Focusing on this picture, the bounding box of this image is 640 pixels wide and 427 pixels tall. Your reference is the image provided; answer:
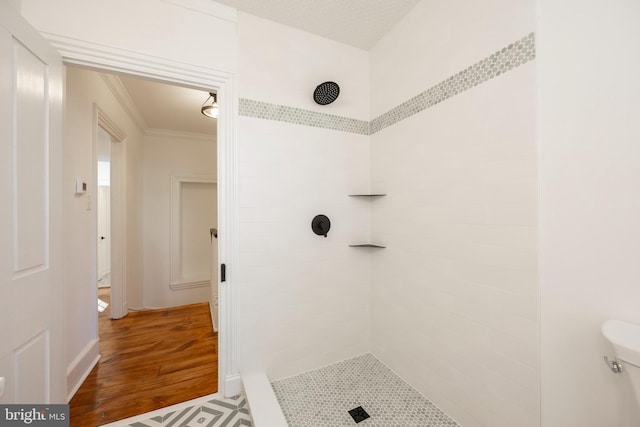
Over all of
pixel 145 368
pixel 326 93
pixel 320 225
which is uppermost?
pixel 326 93

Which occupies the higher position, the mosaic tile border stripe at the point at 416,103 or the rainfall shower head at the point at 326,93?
the rainfall shower head at the point at 326,93

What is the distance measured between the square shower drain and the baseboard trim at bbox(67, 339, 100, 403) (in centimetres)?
177

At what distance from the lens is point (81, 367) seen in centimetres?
173

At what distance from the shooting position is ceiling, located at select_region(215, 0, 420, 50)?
1464mm

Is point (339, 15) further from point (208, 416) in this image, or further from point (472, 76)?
point (208, 416)

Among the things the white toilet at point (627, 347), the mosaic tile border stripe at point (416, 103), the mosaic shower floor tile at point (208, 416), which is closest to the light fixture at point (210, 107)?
the mosaic tile border stripe at point (416, 103)

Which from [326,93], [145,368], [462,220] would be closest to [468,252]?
[462,220]

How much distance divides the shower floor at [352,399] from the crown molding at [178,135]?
3352 millimetres

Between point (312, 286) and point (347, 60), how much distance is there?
168 centimetres

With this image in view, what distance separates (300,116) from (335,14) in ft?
2.12

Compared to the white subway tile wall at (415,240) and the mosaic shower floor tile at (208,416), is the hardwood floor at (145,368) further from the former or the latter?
the white subway tile wall at (415,240)

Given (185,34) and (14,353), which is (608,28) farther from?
(14,353)

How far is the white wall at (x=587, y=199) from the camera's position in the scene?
0.79 meters

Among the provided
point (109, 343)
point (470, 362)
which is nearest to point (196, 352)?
point (109, 343)
